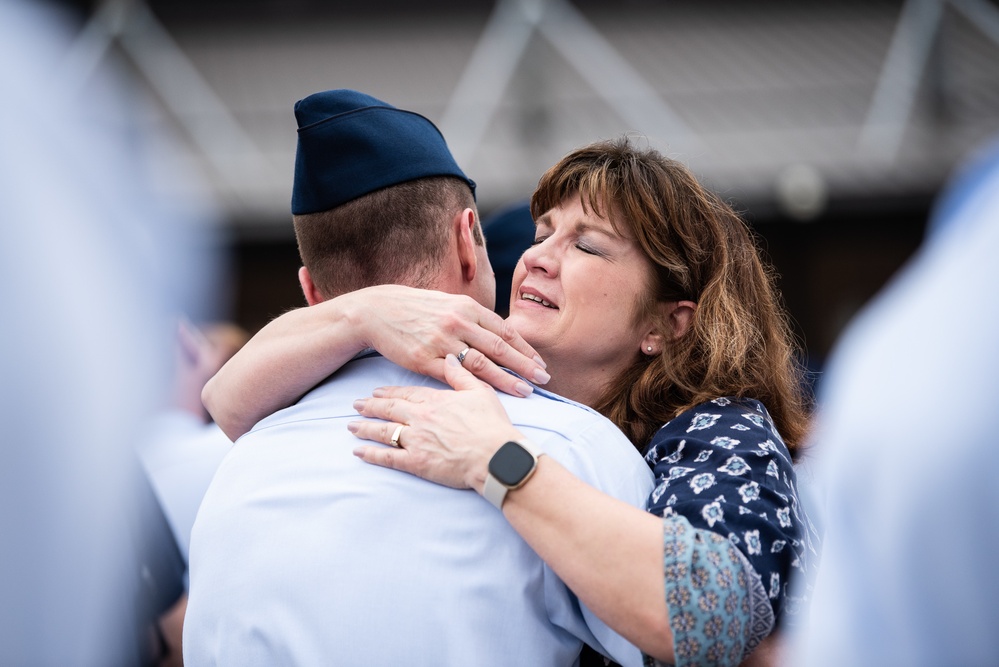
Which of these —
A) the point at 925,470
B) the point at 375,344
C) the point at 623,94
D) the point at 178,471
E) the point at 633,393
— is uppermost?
the point at 925,470

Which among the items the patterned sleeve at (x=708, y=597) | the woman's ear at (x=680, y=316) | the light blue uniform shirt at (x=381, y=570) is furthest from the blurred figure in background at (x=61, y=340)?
the woman's ear at (x=680, y=316)

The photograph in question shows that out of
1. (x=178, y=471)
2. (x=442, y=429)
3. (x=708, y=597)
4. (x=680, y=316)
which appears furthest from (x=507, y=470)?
(x=178, y=471)

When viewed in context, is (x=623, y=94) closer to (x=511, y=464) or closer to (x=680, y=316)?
(x=680, y=316)

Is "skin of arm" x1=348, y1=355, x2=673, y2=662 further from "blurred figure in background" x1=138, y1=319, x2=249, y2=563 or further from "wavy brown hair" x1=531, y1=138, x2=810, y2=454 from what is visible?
"blurred figure in background" x1=138, y1=319, x2=249, y2=563

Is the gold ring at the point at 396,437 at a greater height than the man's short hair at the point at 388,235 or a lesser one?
lesser

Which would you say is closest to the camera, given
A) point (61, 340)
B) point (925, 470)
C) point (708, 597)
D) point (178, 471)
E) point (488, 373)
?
point (925, 470)

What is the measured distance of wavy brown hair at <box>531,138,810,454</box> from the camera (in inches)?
83.7

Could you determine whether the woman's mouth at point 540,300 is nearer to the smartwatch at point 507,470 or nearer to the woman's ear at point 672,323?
the woman's ear at point 672,323

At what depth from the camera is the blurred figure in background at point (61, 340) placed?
1.18 m

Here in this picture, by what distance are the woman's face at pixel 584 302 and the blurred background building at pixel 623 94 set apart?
5.60 metres

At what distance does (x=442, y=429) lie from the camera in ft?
5.42

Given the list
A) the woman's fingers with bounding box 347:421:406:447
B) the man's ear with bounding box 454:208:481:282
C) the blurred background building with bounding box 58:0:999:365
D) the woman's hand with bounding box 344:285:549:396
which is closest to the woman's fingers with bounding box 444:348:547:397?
the woman's hand with bounding box 344:285:549:396

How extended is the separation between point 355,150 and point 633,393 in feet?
2.62

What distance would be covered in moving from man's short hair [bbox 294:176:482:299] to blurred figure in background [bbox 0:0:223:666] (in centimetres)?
48
